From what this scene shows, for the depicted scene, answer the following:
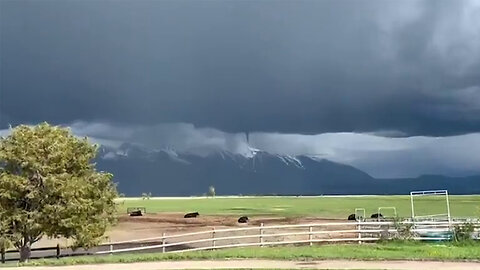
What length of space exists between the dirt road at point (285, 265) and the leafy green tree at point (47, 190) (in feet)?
23.6

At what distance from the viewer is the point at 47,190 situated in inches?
1247

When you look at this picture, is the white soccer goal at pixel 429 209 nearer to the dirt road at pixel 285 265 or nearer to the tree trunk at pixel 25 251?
the dirt road at pixel 285 265

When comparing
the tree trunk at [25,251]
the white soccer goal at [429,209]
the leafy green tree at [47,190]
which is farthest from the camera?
the white soccer goal at [429,209]

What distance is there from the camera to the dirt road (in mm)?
22609

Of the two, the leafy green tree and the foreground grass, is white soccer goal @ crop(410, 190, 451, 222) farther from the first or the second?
the leafy green tree

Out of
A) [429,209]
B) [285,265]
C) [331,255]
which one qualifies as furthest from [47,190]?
[429,209]

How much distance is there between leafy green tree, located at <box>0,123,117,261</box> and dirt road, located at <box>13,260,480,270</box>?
284 inches

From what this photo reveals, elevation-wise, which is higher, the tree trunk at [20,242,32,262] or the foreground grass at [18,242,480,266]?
the tree trunk at [20,242,32,262]

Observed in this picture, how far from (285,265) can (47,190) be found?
44.8 feet

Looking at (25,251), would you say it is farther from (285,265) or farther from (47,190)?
(285,265)

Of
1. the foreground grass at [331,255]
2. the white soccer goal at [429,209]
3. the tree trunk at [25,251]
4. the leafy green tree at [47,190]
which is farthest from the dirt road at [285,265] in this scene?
the white soccer goal at [429,209]

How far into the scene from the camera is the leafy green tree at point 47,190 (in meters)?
31.3

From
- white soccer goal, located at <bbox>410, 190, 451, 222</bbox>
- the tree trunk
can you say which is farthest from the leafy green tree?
white soccer goal, located at <bbox>410, 190, 451, 222</bbox>

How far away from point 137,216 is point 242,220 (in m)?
24.3
